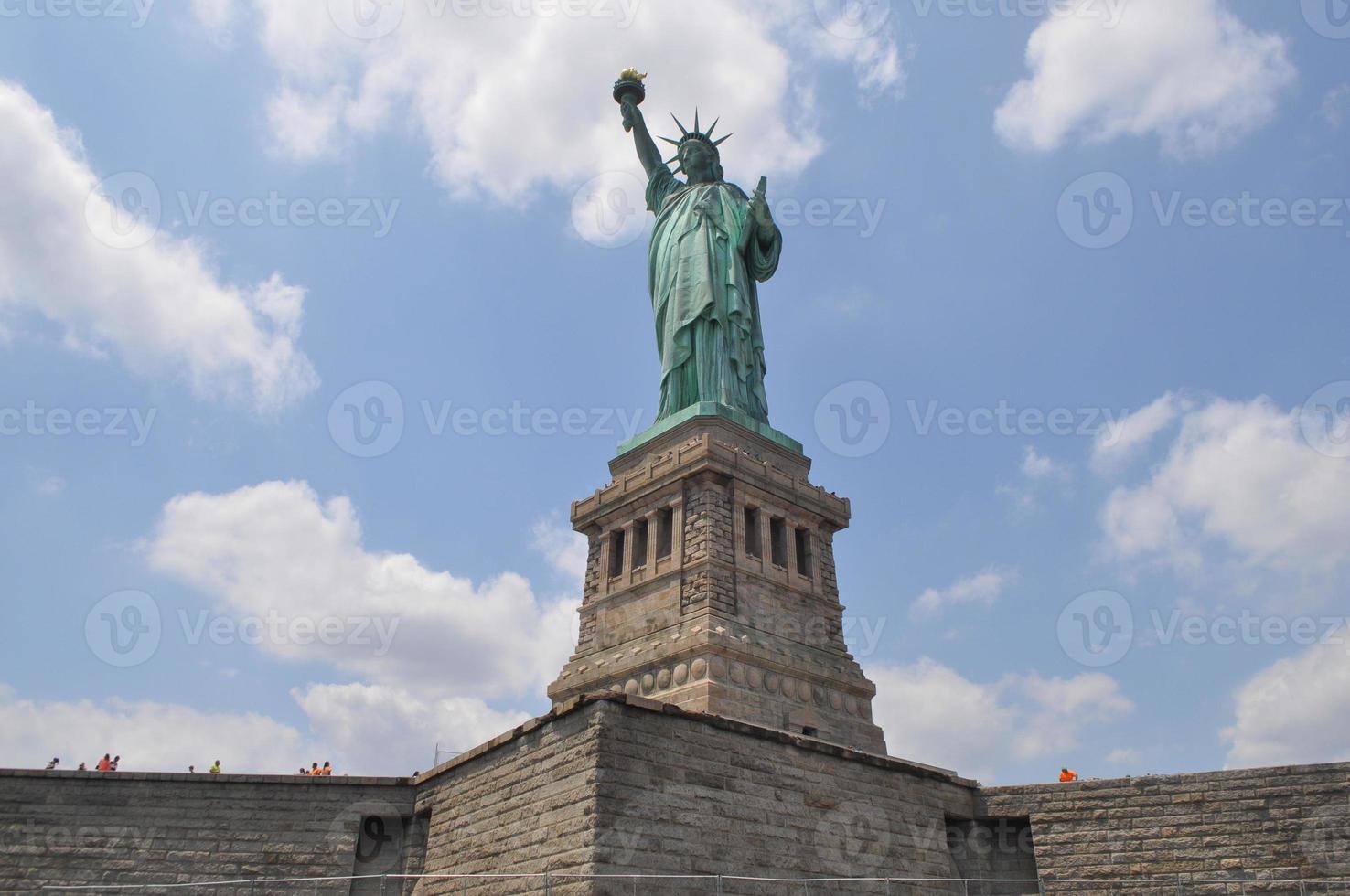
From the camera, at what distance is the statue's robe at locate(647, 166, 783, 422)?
3020cm

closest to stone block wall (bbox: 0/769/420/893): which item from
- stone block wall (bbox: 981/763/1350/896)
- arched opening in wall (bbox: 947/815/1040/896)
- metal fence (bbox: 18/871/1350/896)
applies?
metal fence (bbox: 18/871/1350/896)

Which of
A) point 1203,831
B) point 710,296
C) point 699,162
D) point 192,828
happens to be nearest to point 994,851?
point 1203,831

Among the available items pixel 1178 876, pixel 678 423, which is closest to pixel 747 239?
pixel 678 423

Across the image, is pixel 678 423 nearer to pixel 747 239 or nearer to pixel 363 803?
pixel 747 239

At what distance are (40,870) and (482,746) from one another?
742 centimetres

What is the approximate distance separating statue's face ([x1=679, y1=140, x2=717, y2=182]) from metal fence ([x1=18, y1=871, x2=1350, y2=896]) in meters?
25.6

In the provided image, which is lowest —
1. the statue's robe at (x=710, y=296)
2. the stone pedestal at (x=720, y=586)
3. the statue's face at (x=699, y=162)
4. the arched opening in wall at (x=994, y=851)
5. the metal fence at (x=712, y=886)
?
the metal fence at (x=712, y=886)

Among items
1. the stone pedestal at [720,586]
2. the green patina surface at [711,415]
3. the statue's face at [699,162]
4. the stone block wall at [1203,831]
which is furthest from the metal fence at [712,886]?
the statue's face at [699,162]

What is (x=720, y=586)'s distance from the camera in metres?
24.7

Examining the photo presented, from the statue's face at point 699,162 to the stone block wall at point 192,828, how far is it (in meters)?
24.3

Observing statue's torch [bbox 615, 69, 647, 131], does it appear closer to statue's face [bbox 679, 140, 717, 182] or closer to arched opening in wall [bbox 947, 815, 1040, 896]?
statue's face [bbox 679, 140, 717, 182]

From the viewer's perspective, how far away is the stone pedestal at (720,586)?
23.4m

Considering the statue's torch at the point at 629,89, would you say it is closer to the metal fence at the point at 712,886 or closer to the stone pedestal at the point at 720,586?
the stone pedestal at the point at 720,586

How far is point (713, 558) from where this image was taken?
2498cm
